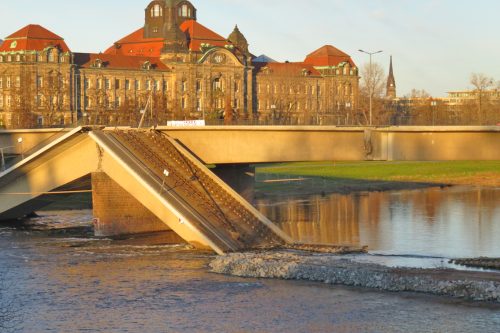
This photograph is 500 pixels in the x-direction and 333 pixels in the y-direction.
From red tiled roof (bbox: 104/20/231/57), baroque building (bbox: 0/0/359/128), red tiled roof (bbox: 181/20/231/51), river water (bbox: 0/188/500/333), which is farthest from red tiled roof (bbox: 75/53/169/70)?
river water (bbox: 0/188/500/333)

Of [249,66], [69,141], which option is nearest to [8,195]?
[69,141]

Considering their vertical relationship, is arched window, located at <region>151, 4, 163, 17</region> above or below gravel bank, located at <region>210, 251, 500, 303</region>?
above

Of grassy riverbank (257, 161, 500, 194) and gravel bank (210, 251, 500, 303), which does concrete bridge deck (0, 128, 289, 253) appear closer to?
gravel bank (210, 251, 500, 303)

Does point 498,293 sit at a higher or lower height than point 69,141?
lower

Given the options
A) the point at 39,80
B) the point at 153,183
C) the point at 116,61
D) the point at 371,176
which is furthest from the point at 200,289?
the point at 116,61

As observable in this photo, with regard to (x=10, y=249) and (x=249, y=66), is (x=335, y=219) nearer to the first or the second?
(x=10, y=249)

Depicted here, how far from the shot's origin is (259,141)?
59.1 metres

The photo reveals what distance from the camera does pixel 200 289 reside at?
41.5 meters

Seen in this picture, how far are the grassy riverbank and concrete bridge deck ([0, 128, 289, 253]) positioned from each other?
30.6m

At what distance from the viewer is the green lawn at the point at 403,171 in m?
100

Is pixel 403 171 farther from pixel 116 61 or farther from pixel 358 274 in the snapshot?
pixel 116 61

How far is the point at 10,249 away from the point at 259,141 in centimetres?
1555

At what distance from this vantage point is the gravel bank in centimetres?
3925

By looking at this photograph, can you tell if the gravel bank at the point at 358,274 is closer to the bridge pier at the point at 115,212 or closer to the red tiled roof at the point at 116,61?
the bridge pier at the point at 115,212
